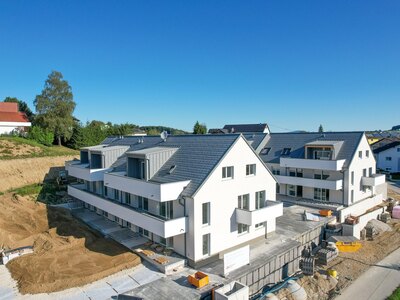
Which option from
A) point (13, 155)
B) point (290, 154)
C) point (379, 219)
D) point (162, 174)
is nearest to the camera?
point (162, 174)

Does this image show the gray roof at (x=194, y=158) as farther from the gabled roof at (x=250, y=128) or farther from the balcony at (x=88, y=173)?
the gabled roof at (x=250, y=128)

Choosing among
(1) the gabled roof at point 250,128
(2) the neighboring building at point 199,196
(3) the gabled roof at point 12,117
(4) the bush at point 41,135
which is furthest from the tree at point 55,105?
(1) the gabled roof at point 250,128

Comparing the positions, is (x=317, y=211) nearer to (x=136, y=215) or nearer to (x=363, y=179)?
(x=363, y=179)

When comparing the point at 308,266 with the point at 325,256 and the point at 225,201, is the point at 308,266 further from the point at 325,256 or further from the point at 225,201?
the point at 225,201

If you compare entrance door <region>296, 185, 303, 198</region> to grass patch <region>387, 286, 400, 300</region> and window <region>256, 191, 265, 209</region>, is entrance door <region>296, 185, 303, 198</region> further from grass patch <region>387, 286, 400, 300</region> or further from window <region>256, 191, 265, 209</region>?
grass patch <region>387, 286, 400, 300</region>

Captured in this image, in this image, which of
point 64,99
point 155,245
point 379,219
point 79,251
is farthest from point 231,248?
point 64,99

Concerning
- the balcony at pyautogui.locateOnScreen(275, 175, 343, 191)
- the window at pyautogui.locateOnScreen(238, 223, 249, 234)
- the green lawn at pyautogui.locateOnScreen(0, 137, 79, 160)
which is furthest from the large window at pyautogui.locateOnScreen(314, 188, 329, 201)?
the green lawn at pyautogui.locateOnScreen(0, 137, 79, 160)
